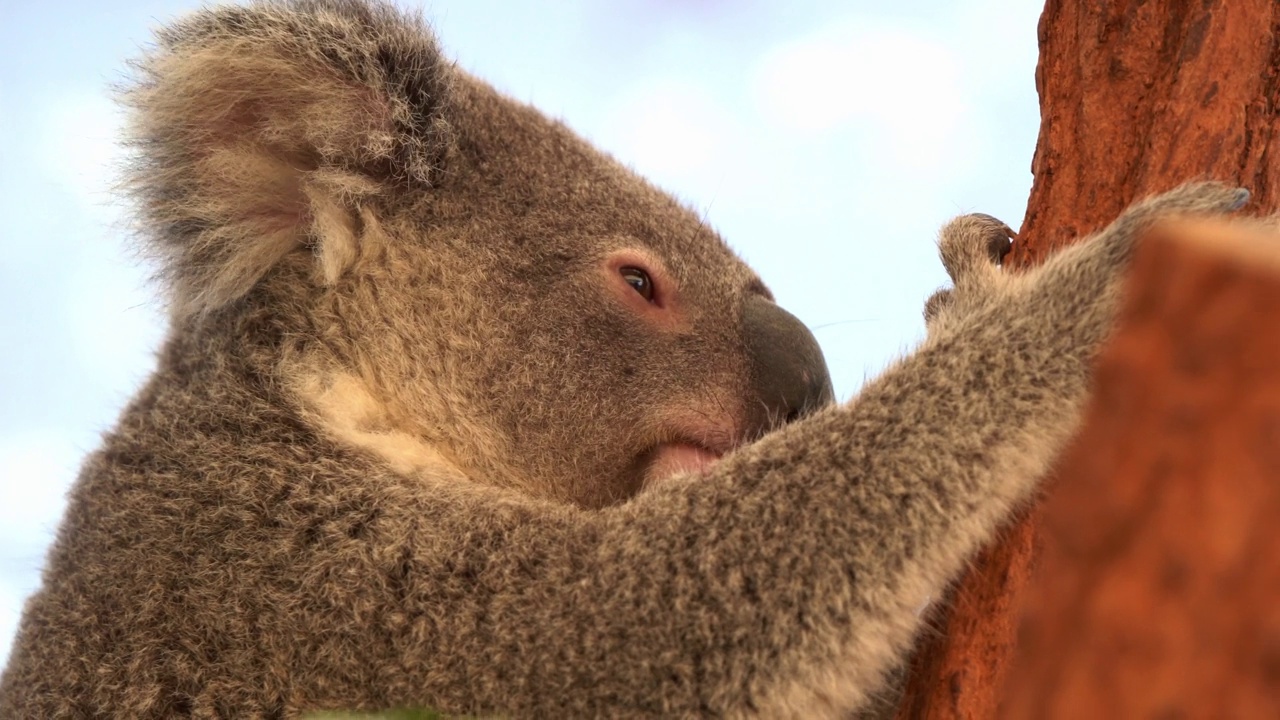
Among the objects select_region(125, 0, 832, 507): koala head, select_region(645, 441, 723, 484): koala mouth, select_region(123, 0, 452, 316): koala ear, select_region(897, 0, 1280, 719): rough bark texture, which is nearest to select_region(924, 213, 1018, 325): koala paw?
select_region(897, 0, 1280, 719): rough bark texture

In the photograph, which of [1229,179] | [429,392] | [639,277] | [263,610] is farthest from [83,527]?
[1229,179]

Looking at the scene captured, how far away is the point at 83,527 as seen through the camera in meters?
2.87

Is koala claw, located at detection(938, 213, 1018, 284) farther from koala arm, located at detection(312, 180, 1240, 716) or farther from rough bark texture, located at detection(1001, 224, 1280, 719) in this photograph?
rough bark texture, located at detection(1001, 224, 1280, 719)

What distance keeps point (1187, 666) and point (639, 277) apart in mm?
2572

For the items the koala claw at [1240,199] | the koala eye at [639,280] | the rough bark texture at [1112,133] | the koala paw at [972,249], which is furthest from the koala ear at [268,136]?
the koala claw at [1240,199]

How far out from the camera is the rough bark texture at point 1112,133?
2.10 metres

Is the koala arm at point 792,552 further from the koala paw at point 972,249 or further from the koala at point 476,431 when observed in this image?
the koala paw at point 972,249

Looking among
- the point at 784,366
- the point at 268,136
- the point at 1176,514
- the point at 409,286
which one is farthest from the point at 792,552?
the point at 268,136

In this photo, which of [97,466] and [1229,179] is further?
[97,466]

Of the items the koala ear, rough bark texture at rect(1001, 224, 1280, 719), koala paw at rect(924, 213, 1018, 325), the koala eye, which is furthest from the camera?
the koala eye

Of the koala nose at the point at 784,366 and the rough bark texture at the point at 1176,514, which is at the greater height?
the rough bark texture at the point at 1176,514

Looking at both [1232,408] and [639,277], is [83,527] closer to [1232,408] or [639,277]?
[639,277]

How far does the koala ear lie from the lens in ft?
9.78

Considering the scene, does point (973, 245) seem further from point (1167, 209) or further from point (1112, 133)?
point (1167, 209)
